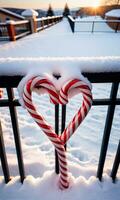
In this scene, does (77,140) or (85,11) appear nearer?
(77,140)

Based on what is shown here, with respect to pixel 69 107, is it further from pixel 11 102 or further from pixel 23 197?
pixel 11 102

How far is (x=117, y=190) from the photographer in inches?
62.8

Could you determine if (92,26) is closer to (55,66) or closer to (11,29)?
(11,29)

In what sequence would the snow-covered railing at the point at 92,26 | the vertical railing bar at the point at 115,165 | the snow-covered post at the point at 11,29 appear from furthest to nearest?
the snow-covered railing at the point at 92,26 < the snow-covered post at the point at 11,29 < the vertical railing bar at the point at 115,165

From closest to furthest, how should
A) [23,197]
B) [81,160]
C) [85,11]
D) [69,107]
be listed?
[23,197], [81,160], [69,107], [85,11]

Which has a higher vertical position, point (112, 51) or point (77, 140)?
point (112, 51)

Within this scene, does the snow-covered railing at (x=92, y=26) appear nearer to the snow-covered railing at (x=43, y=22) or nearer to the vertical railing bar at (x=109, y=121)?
the snow-covered railing at (x=43, y=22)

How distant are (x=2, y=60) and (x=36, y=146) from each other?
1978mm

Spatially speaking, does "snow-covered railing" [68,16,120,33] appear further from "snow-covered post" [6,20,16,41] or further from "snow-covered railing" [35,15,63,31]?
"snow-covered post" [6,20,16,41]

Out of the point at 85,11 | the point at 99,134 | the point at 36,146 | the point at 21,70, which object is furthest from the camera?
the point at 85,11

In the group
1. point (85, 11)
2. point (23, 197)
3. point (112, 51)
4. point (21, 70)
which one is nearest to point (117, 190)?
point (23, 197)

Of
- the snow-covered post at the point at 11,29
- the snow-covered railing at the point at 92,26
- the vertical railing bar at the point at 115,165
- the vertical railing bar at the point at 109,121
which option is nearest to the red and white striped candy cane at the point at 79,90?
the vertical railing bar at the point at 109,121

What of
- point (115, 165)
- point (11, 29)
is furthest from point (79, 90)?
point (11, 29)

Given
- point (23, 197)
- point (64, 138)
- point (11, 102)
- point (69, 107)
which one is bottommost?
point (69, 107)
